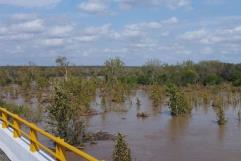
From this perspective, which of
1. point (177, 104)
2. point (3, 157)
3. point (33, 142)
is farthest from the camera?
point (177, 104)

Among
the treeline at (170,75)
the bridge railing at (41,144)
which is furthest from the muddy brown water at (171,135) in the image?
the treeline at (170,75)

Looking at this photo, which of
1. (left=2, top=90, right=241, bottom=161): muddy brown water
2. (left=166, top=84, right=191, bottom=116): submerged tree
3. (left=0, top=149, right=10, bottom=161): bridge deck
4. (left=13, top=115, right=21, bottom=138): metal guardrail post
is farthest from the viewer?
(left=166, top=84, right=191, bottom=116): submerged tree

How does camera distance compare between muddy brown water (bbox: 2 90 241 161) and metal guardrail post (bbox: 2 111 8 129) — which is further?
muddy brown water (bbox: 2 90 241 161)

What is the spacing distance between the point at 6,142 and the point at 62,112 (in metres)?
9.78

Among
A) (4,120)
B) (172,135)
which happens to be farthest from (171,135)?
(4,120)

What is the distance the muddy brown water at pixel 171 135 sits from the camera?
16.0 m

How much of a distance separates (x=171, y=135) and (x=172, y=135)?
0.04 metres

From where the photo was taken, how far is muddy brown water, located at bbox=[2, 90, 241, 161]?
15961mm

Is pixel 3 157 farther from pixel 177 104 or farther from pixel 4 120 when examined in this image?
pixel 177 104

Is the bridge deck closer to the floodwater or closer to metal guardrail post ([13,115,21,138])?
metal guardrail post ([13,115,21,138])

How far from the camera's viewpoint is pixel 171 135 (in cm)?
2014

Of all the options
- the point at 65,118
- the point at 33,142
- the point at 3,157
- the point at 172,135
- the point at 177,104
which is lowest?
the point at 172,135

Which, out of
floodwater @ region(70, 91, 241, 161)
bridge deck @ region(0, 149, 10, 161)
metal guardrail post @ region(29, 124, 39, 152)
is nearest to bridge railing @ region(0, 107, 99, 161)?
metal guardrail post @ region(29, 124, 39, 152)

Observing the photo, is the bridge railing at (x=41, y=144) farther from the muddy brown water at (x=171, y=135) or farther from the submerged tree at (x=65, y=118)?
the submerged tree at (x=65, y=118)
